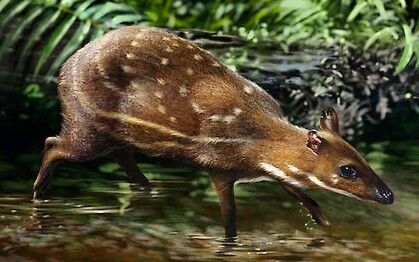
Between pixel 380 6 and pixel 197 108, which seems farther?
pixel 380 6

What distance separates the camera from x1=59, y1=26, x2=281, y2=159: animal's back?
11.5 feet

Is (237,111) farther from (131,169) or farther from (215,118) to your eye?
(131,169)

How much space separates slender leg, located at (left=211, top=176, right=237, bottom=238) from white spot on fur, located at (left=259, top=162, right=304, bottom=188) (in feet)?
0.42

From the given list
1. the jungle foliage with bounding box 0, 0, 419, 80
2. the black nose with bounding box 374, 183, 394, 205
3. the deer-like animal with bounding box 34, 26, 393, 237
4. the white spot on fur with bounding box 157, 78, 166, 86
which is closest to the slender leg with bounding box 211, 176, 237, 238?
the deer-like animal with bounding box 34, 26, 393, 237

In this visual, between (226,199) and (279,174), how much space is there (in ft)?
0.67

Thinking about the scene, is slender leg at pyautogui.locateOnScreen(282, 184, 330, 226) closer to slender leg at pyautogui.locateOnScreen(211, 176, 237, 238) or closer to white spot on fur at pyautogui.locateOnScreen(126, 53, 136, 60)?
slender leg at pyautogui.locateOnScreen(211, 176, 237, 238)

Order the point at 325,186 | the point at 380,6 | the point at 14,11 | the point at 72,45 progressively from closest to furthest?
the point at 325,186
the point at 72,45
the point at 14,11
the point at 380,6

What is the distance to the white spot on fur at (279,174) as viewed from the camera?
136 inches

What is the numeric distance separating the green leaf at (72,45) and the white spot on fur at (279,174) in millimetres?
877

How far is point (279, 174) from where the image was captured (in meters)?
3.48

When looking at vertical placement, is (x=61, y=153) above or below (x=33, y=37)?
below

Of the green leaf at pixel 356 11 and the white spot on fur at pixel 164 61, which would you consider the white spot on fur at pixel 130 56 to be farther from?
the green leaf at pixel 356 11

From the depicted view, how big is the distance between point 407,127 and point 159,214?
1.13 meters

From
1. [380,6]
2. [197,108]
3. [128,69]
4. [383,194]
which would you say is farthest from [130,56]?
[380,6]
